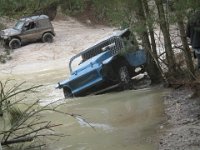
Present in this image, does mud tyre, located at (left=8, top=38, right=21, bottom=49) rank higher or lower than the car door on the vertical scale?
lower

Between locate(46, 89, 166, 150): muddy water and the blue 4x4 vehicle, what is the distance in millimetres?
389

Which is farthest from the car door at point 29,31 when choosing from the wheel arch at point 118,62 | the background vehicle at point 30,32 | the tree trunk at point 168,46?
the tree trunk at point 168,46

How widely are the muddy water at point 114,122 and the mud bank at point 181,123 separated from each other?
211mm

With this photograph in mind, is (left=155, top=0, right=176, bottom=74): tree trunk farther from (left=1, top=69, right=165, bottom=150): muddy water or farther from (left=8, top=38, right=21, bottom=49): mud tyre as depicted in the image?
(left=8, top=38, right=21, bottom=49): mud tyre

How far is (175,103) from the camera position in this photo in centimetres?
1213

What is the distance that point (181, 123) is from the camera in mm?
9844

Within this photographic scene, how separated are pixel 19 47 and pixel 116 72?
17.5m

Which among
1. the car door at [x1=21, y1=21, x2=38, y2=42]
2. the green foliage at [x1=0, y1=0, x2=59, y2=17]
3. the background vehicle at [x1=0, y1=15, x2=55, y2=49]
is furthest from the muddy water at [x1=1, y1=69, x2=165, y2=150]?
the car door at [x1=21, y1=21, x2=38, y2=42]

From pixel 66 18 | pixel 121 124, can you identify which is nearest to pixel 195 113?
pixel 121 124

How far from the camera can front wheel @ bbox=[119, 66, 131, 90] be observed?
50.8 feet

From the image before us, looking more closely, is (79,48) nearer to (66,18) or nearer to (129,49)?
(66,18)

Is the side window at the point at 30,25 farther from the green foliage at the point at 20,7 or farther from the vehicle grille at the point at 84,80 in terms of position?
the green foliage at the point at 20,7

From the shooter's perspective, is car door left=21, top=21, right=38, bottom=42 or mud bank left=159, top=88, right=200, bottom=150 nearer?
mud bank left=159, top=88, right=200, bottom=150

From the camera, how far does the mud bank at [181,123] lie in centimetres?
834
